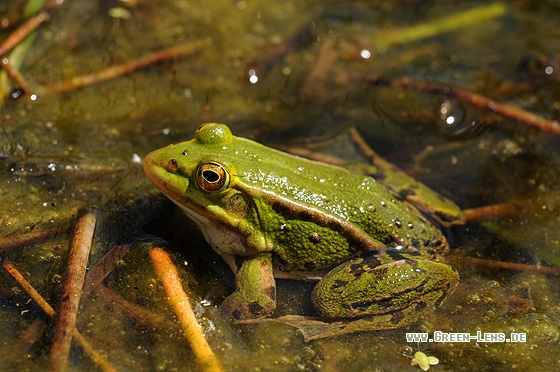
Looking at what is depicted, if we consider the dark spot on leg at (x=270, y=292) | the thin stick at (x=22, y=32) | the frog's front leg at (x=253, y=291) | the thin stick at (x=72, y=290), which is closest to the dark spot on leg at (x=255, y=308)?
the frog's front leg at (x=253, y=291)

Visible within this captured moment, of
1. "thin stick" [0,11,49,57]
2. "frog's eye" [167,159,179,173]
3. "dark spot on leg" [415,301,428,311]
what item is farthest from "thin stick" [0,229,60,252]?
"dark spot on leg" [415,301,428,311]

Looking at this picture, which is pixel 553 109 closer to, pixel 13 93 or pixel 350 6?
pixel 350 6

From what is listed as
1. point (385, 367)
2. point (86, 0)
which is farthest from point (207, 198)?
point (86, 0)

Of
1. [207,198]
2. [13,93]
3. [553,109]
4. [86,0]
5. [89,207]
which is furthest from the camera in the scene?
[86,0]

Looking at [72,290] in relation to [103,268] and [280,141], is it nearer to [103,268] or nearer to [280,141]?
[103,268]

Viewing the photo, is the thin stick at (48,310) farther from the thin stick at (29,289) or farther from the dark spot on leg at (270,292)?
the dark spot on leg at (270,292)

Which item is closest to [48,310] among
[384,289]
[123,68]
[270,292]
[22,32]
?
[270,292]
